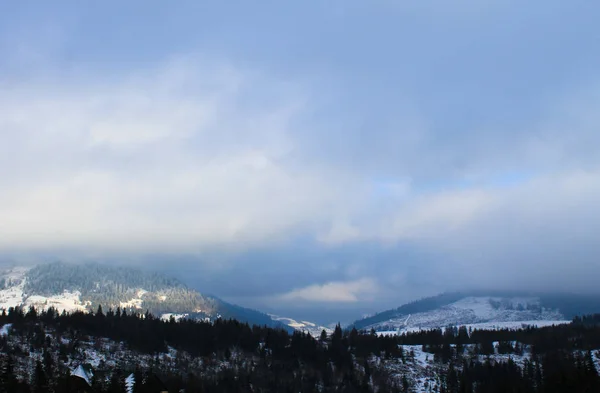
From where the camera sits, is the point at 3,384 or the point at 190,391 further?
the point at 190,391

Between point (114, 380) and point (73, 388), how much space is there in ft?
41.3

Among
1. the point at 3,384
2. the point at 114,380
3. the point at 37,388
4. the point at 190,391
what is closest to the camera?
the point at 3,384

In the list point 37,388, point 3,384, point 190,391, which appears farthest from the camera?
point 190,391

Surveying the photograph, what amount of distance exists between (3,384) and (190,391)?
6132 centimetres

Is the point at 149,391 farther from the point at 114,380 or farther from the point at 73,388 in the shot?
the point at 73,388

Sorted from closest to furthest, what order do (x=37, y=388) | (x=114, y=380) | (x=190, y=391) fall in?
(x=114, y=380), (x=37, y=388), (x=190, y=391)

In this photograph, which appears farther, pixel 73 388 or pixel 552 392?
pixel 552 392

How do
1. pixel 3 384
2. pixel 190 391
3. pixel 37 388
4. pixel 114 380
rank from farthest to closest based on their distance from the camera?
pixel 190 391
pixel 37 388
pixel 114 380
pixel 3 384

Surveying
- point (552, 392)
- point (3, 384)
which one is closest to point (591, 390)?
point (552, 392)

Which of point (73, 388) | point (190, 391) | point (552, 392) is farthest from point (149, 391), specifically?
point (552, 392)

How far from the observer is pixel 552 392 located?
189 metres

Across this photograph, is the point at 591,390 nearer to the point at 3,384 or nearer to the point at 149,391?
the point at 149,391

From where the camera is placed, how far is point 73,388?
167500mm

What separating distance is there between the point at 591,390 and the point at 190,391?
116m
